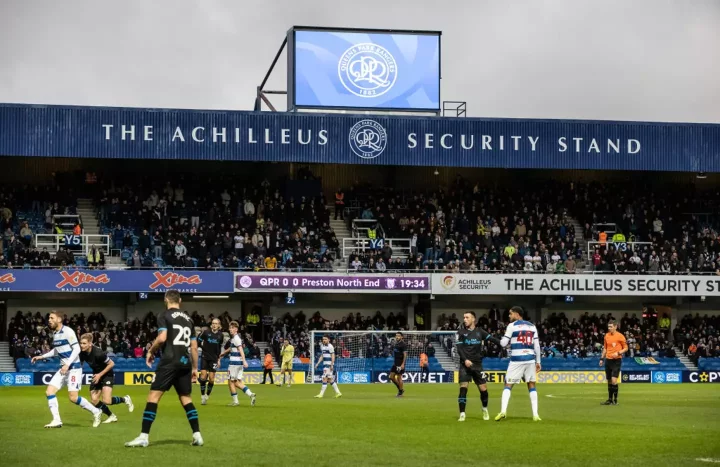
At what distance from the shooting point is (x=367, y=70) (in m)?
57.0

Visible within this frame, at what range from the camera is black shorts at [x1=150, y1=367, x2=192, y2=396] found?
1502 cm

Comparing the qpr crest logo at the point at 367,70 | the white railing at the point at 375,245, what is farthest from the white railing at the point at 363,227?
the qpr crest logo at the point at 367,70

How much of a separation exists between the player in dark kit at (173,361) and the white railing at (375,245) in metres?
39.9

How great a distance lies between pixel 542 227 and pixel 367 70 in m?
12.5

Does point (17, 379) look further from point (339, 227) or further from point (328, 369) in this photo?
point (339, 227)

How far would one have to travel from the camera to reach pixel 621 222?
59.4 metres

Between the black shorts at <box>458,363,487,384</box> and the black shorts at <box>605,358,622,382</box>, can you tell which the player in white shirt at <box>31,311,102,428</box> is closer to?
the black shorts at <box>458,363,487,384</box>

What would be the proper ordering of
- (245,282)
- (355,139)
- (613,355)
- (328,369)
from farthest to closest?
(355,139)
(245,282)
(328,369)
(613,355)

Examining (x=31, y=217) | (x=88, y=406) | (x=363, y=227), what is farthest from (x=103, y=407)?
(x=363, y=227)

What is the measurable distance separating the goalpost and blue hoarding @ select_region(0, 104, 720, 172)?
393 inches

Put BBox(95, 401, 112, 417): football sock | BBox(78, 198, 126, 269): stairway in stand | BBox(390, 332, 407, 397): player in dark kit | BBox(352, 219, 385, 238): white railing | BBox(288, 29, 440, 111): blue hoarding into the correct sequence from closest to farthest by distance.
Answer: BBox(95, 401, 112, 417): football sock, BBox(390, 332, 407, 397): player in dark kit, BBox(78, 198, 126, 269): stairway in stand, BBox(288, 29, 440, 111): blue hoarding, BBox(352, 219, 385, 238): white railing

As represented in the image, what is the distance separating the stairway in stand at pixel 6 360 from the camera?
48141 millimetres

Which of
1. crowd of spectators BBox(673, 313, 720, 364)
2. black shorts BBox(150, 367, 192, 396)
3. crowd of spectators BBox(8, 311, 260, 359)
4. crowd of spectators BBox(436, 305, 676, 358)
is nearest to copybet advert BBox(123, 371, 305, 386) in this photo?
crowd of spectators BBox(8, 311, 260, 359)

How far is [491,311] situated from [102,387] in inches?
1405
